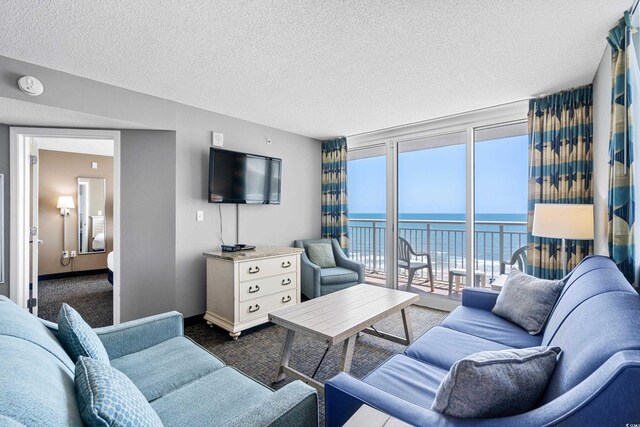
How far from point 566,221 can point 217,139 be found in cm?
336

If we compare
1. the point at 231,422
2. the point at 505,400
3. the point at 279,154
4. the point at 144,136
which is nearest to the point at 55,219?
the point at 144,136

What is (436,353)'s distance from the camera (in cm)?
161

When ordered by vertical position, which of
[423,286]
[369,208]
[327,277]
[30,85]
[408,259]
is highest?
[30,85]

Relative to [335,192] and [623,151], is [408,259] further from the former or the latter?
[623,151]

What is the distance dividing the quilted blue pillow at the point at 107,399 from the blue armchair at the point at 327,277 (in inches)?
111

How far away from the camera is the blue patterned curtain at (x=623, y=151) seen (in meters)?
1.64

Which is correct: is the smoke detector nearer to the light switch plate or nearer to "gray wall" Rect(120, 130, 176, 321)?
"gray wall" Rect(120, 130, 176, 321)

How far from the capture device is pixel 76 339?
1.16m

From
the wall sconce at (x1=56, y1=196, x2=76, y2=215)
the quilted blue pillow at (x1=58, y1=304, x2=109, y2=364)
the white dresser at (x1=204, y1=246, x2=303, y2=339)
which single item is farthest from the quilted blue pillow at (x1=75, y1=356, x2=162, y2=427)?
the wall sconce at (x1=56, y1=196, x2=76, y2=215)

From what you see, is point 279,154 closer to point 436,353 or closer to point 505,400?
point 436,353

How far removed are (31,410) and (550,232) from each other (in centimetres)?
287

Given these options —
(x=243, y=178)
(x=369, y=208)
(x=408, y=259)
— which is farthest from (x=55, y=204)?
(x=408, y=259)

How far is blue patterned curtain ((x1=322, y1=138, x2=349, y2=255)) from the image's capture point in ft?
14.8

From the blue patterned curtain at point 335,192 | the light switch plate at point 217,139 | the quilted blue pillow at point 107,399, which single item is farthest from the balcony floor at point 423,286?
the quilted blue pillow at point 107,399
